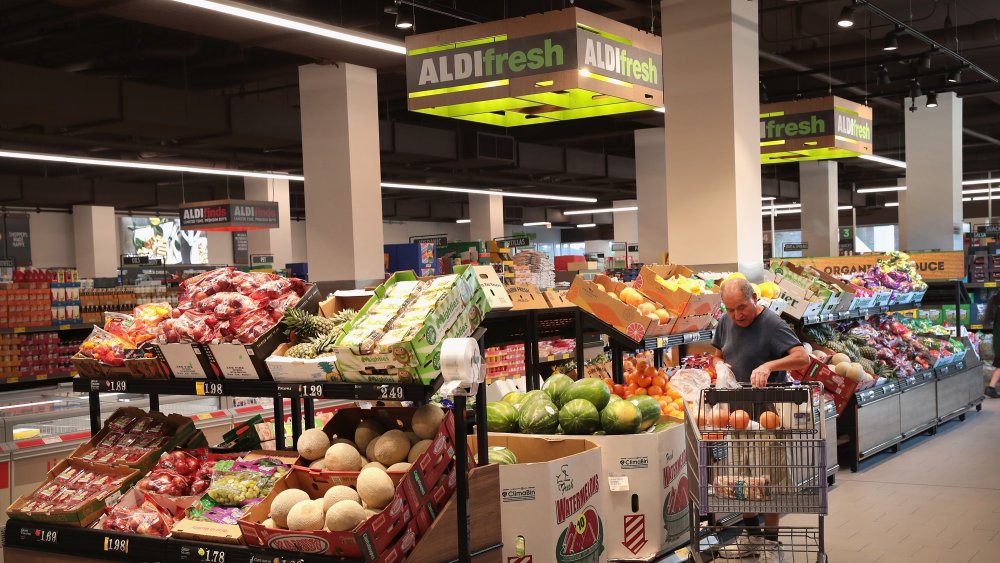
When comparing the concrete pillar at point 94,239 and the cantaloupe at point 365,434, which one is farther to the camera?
the concrete pillar at point 94,239

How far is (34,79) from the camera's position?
1012 centimetres

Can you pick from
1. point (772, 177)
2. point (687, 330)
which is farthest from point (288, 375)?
point (772, 177)

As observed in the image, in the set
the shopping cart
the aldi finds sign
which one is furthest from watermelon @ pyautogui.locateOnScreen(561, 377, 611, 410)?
the aldi finds sign

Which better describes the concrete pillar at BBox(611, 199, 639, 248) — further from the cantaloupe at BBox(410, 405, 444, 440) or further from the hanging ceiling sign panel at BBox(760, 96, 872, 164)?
the cantaloupe at BBox(410, 405, 444, 440)

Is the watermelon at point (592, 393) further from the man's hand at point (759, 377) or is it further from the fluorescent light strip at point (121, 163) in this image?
the fluorescent light strip at point (121, 163)

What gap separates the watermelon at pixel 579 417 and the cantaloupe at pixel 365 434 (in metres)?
1.02

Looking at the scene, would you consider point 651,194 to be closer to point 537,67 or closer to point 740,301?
point 537,67

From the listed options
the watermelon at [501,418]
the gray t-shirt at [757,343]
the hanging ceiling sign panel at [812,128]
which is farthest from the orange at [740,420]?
the hanging ceiling sign panel at [812,128]

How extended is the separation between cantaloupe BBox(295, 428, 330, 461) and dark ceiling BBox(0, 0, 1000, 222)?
5483 mm

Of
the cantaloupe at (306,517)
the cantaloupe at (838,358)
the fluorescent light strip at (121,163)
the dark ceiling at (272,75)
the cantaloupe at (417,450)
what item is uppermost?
the dark ceiling at (272,75)

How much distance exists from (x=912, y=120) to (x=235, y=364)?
14117 millimetres

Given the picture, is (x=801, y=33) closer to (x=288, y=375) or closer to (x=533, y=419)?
(x=533, y=419)

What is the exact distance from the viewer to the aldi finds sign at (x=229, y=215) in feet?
50.6

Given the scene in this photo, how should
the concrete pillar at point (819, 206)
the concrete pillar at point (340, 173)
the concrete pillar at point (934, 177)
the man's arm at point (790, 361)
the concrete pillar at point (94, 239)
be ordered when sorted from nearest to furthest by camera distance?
the man's arm at point (790, 361), the concrete pillar at point (340, 173), the concrete pillar at point (934, 177), the concrete pillar at point (819, 206), the concrete pillar at point (94, 239)
